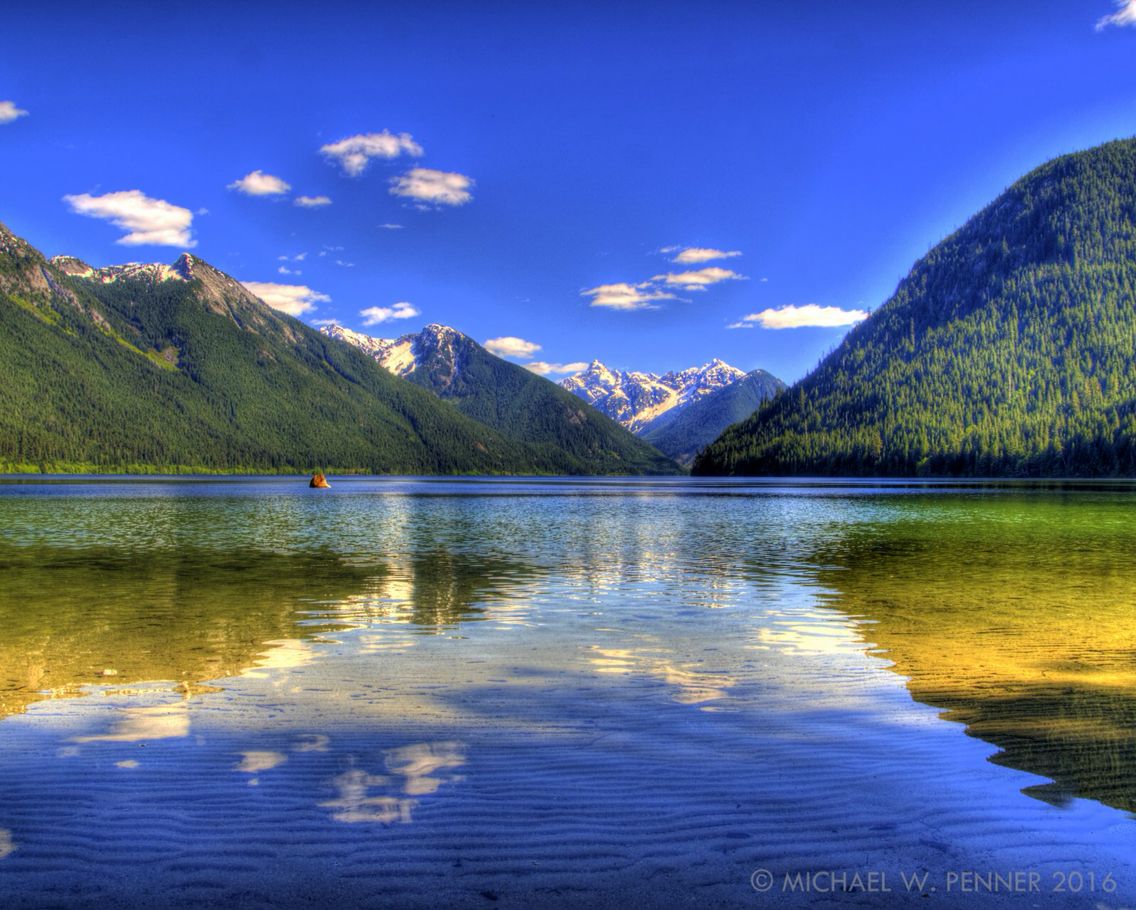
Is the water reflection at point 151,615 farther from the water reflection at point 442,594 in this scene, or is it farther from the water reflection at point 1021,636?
the water reflection at point 1021,636

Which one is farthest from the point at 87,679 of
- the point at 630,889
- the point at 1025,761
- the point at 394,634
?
the point at 1025,761

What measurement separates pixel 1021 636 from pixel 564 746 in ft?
48.8

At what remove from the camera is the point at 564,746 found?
11023 mm

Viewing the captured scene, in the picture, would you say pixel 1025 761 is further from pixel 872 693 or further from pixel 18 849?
pixel 18 849

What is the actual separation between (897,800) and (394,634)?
14116mm

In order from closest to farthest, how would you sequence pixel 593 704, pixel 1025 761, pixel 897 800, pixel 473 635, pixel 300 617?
pixel 897 800
pixel 1025 761
pixel 593 704
pixel 473 635
pixel 300 617

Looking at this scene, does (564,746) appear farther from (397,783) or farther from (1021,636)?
(1021,636)

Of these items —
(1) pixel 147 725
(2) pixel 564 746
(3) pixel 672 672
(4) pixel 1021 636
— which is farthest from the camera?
(4) pixel 1021 636

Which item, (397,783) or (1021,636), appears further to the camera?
(1021,636)

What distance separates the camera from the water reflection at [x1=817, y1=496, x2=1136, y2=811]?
435 inches

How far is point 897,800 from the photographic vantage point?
910 cm

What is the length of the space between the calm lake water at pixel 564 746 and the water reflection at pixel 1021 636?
13 cm

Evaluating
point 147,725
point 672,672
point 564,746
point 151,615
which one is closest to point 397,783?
point 564,746

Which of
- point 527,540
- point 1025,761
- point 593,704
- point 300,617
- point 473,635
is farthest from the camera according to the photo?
point 527,540
